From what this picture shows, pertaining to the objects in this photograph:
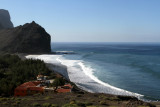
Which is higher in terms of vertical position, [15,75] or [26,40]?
[26,40]

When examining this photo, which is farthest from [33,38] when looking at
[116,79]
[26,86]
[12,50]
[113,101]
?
[113,101]

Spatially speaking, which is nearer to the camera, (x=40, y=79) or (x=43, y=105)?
(x=43, y=105)

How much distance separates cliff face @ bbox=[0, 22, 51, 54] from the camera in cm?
13375

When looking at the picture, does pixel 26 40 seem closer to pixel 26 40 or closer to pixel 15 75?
pixel 26 40

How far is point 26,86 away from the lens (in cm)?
3344

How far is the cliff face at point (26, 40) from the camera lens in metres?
134

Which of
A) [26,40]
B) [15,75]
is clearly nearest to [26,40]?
[26,40]

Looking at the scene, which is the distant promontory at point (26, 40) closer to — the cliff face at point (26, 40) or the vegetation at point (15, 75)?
the cliff face at point (26, 40)

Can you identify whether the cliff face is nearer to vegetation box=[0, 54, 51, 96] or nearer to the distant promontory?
the distant promontory

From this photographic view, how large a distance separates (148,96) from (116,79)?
1436 centimetres

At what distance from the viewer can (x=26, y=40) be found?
140m

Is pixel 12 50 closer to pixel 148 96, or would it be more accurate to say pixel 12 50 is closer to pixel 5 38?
pixel 5 38

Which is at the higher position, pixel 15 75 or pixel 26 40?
pixel 26 40

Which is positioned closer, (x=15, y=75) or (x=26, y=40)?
(x=15, y=75)
